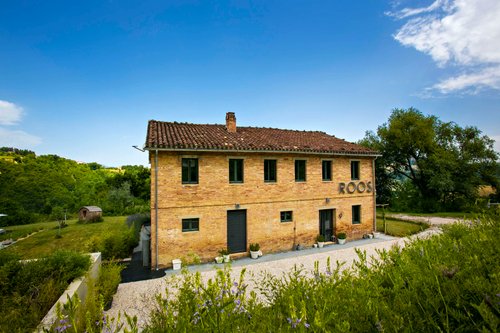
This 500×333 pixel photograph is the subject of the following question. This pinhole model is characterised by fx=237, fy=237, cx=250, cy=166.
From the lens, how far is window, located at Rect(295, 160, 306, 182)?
16.0 m

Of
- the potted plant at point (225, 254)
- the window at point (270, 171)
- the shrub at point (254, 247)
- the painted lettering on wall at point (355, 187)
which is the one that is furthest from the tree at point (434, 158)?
the potted plant at point (225, 254)

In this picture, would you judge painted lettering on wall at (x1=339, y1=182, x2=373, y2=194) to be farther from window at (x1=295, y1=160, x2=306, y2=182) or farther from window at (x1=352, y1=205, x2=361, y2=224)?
window at (x1=295, y1=160, x2=306, y2=182)

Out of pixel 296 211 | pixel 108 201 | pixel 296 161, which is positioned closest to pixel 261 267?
pixel 296 211

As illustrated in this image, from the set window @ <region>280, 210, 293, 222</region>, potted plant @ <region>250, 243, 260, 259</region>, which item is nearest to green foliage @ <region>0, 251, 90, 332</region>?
potted plant @ <region>250, 243, 260, 259</region>

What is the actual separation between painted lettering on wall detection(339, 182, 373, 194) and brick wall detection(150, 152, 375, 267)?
0.29 meters

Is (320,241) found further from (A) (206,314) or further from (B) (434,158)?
(B) (434,158)

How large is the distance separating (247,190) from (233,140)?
3217 mm

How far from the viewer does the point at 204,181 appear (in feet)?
43.6

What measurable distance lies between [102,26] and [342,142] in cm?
1916

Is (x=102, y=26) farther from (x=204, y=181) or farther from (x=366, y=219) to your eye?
(x=366, y=219)

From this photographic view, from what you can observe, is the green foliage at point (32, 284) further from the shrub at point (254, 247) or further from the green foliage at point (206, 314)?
the shrub at point (254, 247)

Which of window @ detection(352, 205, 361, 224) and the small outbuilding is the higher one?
window @ detection(352, 205, 361, 224)

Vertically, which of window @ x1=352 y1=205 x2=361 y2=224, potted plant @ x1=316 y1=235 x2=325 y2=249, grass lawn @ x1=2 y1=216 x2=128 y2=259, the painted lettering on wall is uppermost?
the painted lettering on wall

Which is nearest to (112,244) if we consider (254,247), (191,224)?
(191,224)
